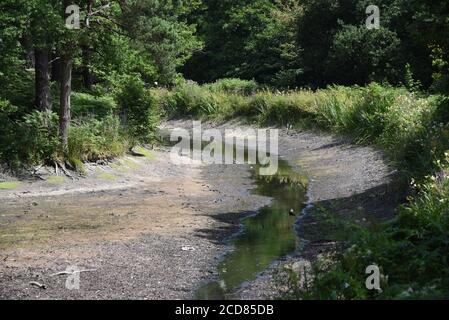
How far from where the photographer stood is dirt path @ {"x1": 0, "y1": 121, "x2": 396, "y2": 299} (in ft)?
27.1

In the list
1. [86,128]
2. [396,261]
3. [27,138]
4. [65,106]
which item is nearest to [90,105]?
[86,128]

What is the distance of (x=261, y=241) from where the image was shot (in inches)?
420

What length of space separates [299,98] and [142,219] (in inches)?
690

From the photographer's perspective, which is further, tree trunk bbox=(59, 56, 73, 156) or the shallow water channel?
tree trunk bbox=(59, 56, 73, 156)

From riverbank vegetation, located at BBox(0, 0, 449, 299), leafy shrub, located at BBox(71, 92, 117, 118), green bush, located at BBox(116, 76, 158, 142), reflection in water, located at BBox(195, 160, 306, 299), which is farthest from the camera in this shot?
green bush, located at BBox(116, 76, 158, 142)

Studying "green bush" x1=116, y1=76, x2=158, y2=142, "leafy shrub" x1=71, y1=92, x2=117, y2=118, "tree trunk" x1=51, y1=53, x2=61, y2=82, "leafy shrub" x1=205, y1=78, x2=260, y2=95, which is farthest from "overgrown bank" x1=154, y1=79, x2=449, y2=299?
"tree trunk" x1=51, y1=53, x2=61, y2=82

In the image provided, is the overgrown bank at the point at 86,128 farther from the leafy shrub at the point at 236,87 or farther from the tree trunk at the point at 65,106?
the leafy shrub at the point at 236,87

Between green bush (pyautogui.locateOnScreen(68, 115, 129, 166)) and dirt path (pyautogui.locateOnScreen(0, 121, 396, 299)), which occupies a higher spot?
green bush (pyautogui.locateOnScreen(68, 115, 129, 166))

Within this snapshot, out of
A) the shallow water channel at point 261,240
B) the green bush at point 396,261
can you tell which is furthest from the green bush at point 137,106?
the green bush at point 396,261

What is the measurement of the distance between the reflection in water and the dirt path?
0.23 metres

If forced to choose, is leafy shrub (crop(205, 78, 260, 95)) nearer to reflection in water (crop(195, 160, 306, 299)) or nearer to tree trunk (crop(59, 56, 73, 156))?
reflection in water (crop(195, 160, 306, 299))

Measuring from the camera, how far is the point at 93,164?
1614 cm

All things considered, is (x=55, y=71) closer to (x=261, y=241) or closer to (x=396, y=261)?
(x=261, y=241)
